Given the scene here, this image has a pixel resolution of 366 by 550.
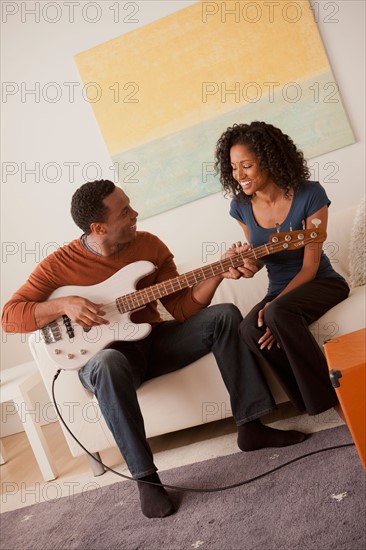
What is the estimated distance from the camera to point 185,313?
2.39 meters

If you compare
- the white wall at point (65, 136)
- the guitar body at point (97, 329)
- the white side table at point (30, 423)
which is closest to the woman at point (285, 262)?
the guitar body at point (97, 329)

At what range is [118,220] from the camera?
7.77 feet

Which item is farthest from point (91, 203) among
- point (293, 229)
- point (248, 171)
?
point (293, 229)

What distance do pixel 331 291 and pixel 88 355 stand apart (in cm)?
84

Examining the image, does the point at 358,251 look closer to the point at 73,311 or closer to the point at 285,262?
the point at 285,262

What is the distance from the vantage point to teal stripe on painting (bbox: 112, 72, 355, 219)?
3049 millimetres

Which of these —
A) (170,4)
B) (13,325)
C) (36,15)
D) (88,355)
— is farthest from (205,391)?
(36,15)

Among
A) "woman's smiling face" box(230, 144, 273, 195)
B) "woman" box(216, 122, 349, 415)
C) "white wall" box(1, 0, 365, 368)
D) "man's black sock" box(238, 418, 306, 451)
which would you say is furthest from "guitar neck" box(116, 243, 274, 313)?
"white wall" box(1, 0, 365, 368)

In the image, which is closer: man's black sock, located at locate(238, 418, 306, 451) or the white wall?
man's black sock, located at locate(238, 418, 306, 451)

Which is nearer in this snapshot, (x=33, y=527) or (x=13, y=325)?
(x=33, y=527)

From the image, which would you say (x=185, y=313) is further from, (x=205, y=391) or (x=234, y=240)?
(x=234, y=240)

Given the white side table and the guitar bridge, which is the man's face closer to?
the guitar bridge

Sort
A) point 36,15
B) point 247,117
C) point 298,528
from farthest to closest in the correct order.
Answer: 1. point 36,15
2. point 247,117
3. point 298,528

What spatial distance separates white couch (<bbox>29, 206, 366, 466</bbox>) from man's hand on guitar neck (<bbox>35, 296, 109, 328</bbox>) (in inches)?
10.7
